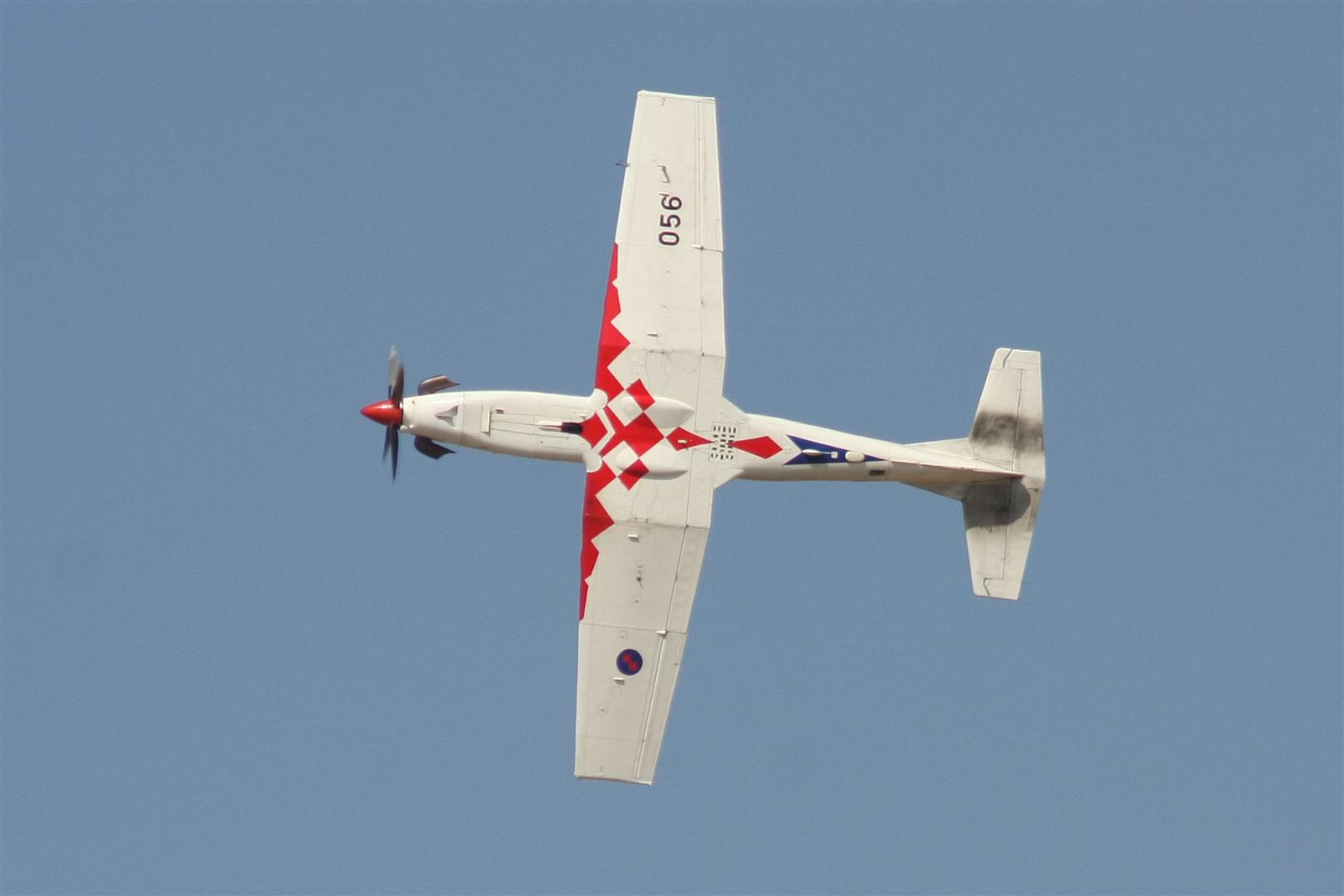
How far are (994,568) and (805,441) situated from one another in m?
4.27

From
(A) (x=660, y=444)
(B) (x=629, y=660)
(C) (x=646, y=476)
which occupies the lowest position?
(B) (x=629, y=660)

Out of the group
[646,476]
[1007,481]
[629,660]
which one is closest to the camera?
[646,476]

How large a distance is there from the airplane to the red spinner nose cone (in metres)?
0.02

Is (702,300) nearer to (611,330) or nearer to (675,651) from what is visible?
(611,330)

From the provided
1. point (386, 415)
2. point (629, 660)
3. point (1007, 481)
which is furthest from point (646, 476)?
point (1007, 481)

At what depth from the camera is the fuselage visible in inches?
1480

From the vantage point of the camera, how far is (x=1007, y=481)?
3912 cm

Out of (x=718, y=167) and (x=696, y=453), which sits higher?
(x=718, y=167)

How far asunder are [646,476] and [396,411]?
464 centimetres

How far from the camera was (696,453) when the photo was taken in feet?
124

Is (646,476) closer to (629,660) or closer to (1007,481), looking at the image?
(629,660)

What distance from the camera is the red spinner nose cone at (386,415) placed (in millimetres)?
38219

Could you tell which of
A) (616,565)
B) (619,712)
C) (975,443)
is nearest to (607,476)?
(616,565)

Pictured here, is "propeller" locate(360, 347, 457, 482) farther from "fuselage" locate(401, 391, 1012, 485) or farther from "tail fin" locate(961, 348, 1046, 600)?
"tail fin" locate(961, 348, 1046, 600)
